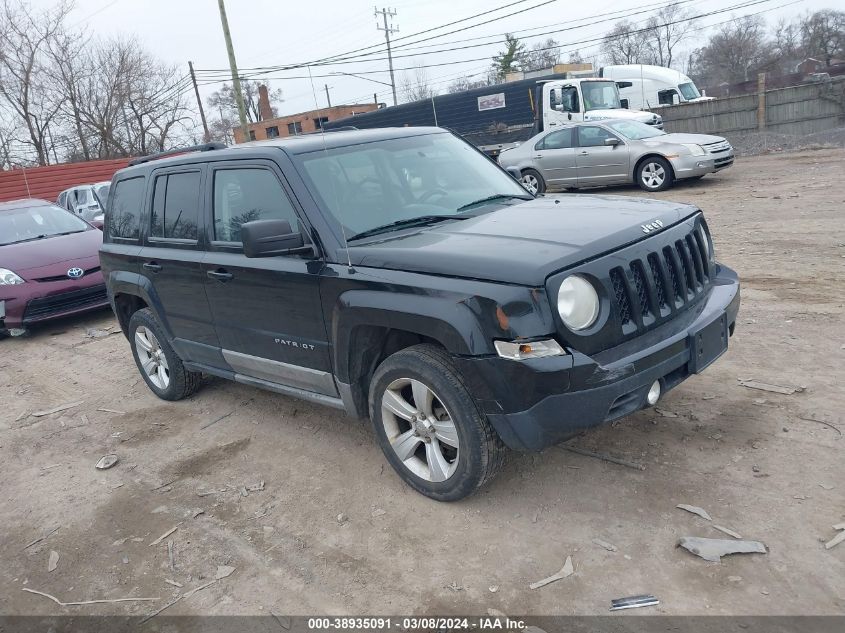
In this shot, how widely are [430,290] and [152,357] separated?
3495 millimetres

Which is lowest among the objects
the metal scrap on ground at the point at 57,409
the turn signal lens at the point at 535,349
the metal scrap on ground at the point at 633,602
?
the metal scrap on ground at the point at 633,602

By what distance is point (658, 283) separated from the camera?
3418 mm

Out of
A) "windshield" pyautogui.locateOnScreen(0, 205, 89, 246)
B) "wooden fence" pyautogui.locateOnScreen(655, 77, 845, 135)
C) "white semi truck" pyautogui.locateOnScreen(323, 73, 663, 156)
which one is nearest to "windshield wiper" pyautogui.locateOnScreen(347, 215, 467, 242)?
"windshield" pyautogui.locateOnScreen(0, 205, 89, 246)

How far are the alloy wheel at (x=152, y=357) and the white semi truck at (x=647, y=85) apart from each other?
73.4ft

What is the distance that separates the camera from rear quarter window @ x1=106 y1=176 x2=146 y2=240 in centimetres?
539

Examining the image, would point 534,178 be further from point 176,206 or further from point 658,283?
point 658,283

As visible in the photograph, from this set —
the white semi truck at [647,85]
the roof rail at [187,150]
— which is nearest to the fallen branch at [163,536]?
the roof rail at [187,150]

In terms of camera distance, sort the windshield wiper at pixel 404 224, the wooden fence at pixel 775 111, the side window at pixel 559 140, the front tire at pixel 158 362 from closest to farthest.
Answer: the windshield wiper at pixel 404 224, the front tire at pixel 158 362, the side window at pixel 559 140, the wooden fence at pixel 775 111

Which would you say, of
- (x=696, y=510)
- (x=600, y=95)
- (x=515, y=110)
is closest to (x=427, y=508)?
(x=696, y=510)

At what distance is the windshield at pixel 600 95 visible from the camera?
61.5 ft

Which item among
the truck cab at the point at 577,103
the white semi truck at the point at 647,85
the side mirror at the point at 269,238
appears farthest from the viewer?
the white semi truck at the point at 647,85

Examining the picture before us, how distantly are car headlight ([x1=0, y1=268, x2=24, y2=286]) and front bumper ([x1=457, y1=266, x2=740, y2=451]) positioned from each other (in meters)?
7.26

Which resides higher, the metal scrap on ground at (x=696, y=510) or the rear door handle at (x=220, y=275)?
the rear door handle at (x=220, y=275)

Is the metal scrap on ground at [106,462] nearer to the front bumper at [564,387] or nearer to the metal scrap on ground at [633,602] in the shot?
the front bumper at [564,387]
